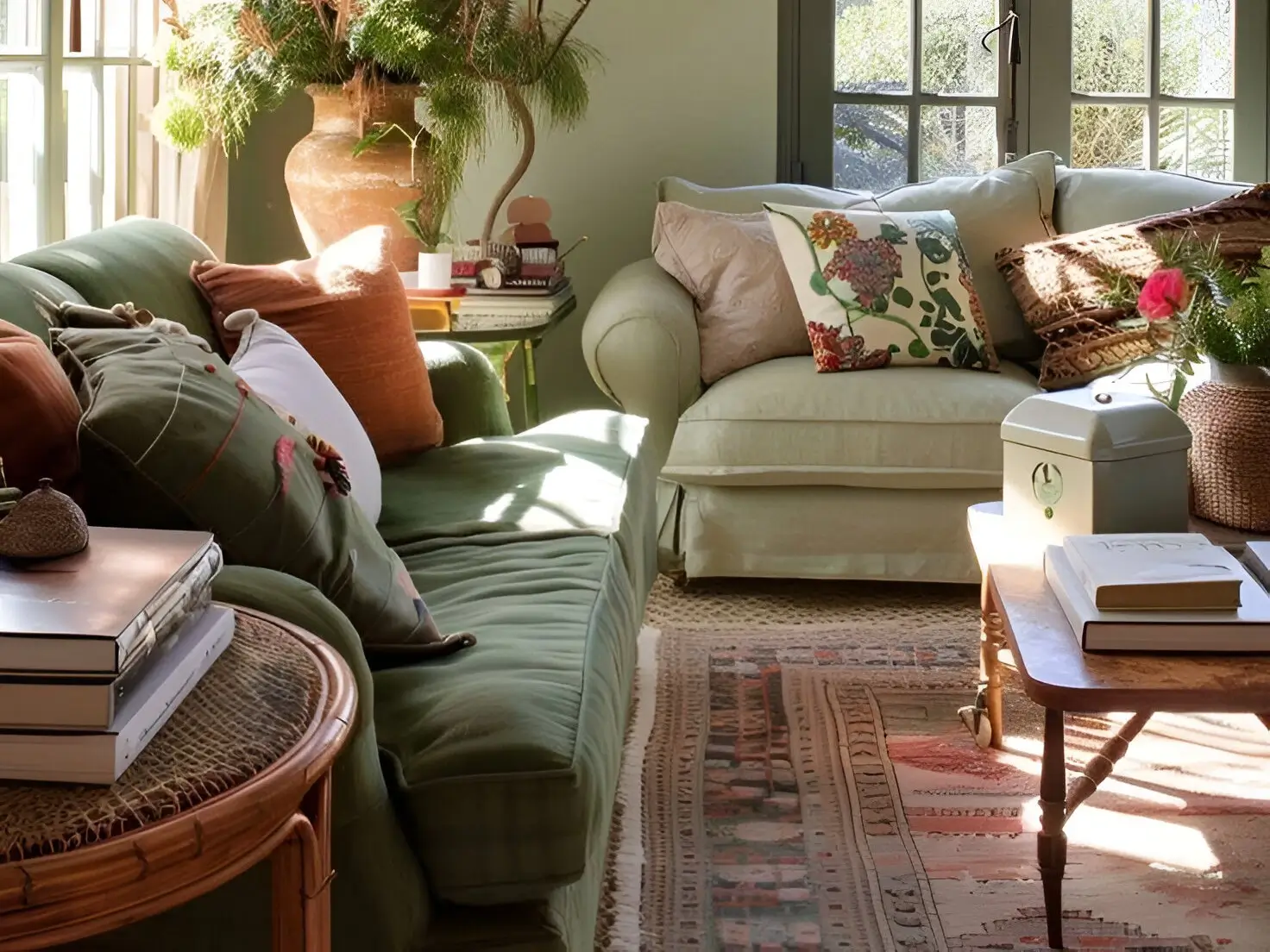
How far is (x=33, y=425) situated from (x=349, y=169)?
2084 mm

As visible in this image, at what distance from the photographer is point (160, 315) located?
7.06ft

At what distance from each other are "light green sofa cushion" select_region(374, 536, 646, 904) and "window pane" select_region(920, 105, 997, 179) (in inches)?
115

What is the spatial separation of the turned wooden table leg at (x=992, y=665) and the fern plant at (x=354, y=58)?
1613 millimetres

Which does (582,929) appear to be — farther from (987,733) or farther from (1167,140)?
(1167,140)

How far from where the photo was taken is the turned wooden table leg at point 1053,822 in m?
1.74

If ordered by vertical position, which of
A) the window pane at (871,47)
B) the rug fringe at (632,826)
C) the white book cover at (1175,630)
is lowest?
the rug fringe at (632,826)

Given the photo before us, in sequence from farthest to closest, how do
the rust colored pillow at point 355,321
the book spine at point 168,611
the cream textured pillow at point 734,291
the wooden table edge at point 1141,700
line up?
the cream textured pillow at point 734,291 < the rust colored pillow at point 355,321 < the wooden table edge at point 1141,700 < the book spine at point 168,611

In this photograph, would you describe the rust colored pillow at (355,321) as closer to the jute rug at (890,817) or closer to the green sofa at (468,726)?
the green sofa at (468,726)

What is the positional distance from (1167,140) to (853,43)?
92 centimetres

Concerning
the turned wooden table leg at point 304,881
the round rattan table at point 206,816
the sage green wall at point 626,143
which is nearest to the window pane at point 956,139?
the sage green wall at point 626,143

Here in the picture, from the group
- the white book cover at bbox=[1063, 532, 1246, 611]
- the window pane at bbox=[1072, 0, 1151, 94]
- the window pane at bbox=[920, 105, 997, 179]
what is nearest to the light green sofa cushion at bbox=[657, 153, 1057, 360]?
the window pane at bbox=[920, 105, 997, 179]

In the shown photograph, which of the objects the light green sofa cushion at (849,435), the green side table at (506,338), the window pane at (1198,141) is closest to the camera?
the green side table at (506,338)

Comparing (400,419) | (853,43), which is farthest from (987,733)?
(853,43)

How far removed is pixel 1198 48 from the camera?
4340 millimetres
